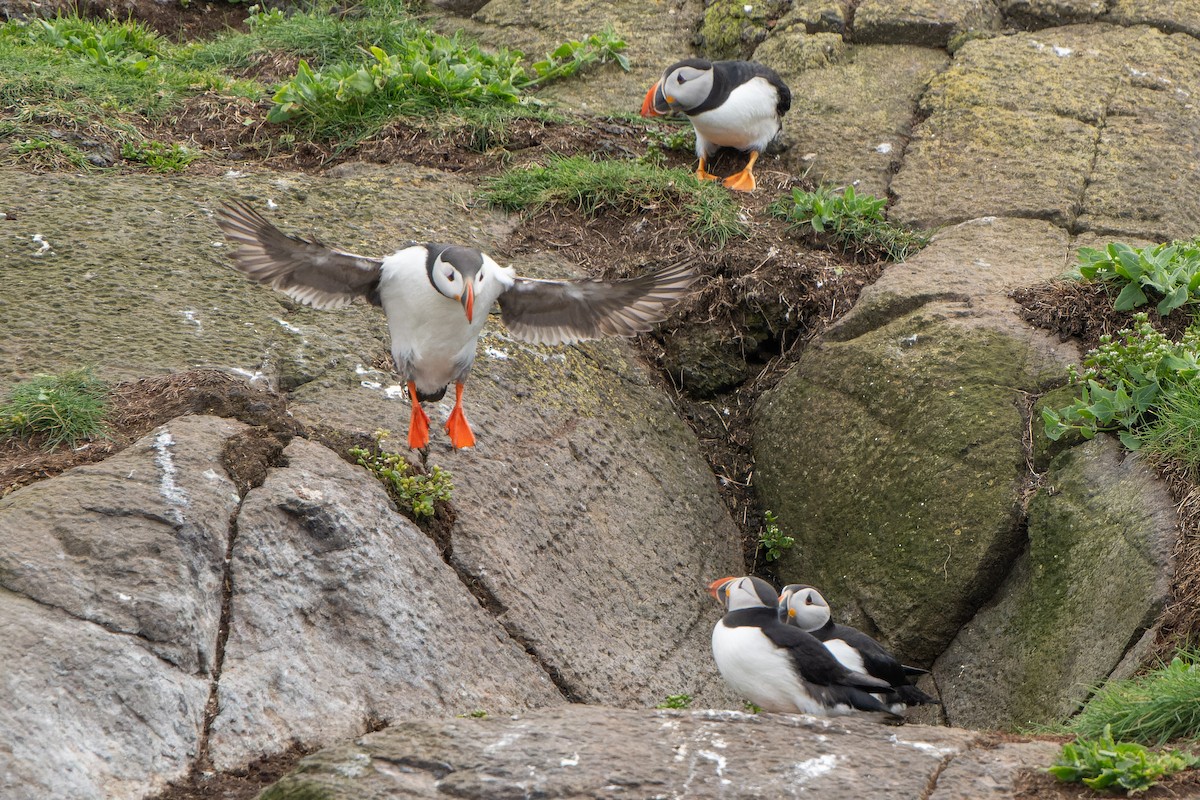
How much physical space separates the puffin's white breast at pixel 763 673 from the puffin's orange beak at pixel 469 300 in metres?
1.27

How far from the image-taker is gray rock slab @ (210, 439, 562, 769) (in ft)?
10.6

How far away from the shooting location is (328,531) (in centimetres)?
359

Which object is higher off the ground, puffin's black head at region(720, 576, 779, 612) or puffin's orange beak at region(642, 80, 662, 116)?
puffin's orange beak at region(642, 80, 662, 116)

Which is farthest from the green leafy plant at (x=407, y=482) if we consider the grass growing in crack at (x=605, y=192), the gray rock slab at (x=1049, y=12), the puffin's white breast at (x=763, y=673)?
the gray rock slab at (x=1049, y=12)

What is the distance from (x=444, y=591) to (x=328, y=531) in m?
0.40

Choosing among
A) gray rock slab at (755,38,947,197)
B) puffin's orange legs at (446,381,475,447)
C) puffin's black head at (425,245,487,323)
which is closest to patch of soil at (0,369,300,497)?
puffin's orange legs at (446,381,475,447)

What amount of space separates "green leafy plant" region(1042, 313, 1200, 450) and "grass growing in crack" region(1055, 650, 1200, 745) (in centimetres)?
113

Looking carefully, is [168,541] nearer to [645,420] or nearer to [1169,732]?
[645,420]

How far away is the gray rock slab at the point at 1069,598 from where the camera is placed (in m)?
3.66

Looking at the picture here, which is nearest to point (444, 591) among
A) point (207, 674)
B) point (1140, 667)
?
point (207, 674)

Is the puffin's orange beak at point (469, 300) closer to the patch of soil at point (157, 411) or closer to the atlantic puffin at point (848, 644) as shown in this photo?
the patch of soil at point (157, 411)

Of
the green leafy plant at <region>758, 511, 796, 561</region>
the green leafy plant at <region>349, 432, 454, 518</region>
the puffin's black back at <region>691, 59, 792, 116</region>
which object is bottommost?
the green leafy plant at <region>758, 511, 796, 561</region>

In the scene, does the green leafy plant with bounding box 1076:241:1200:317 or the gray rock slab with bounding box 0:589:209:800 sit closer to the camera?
the gray rock slab with bounding box 0:589:209:800

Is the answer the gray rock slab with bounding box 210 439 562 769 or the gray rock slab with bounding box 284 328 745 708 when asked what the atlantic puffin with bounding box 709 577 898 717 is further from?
the gray rock slab with bounding box 210 439 562 769
